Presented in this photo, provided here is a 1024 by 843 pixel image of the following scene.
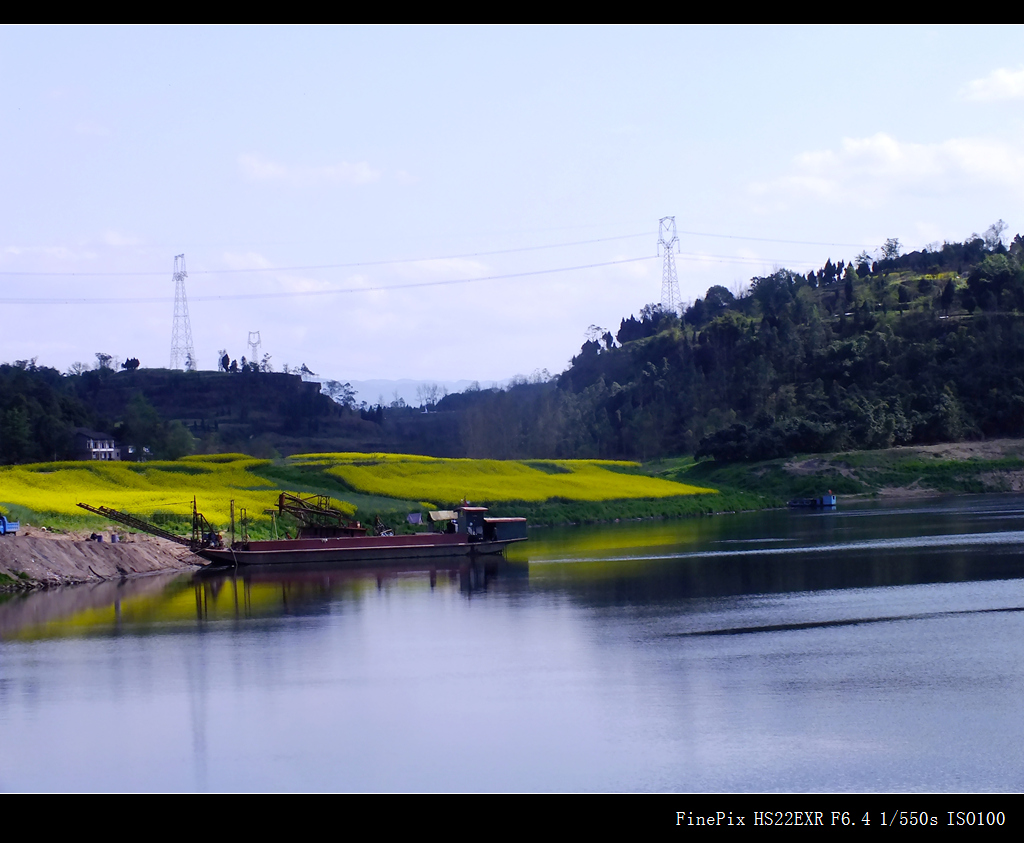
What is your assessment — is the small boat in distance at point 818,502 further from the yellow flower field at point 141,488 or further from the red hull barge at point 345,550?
the red hull barge at point 345,550

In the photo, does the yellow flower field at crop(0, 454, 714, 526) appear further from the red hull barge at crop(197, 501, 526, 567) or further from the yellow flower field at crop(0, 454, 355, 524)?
the red hull barge at crop(197, 501, 526, 567)

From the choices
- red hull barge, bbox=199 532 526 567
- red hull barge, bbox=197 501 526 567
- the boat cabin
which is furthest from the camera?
the boat cabin

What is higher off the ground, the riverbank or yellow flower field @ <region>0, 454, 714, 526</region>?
yellow flower field @ <region>0, 454, 714, 526</region>

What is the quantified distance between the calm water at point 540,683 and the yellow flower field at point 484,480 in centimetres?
2527

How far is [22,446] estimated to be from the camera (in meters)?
84.6

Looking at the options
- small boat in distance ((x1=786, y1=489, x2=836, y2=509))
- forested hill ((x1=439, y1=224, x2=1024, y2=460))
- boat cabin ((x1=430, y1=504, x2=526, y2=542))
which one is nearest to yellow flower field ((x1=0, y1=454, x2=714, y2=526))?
small boat in distance ((x1=786, y1=489, x2=836, y2=509))

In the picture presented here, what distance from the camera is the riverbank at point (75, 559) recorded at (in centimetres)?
3653

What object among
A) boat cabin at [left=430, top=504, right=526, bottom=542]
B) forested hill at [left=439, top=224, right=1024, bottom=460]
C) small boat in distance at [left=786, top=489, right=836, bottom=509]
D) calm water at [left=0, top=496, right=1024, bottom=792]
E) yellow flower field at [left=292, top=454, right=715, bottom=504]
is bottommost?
calm water at [left=0, top=496, right=1024, bottom=792]

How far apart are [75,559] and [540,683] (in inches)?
937

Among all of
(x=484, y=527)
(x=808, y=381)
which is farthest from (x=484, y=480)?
(x=808, y=381)

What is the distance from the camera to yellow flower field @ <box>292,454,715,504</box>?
61.4 meters

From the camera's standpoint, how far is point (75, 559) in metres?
38.6

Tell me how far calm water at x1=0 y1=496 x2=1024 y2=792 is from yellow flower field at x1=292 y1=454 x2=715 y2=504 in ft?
82.9
